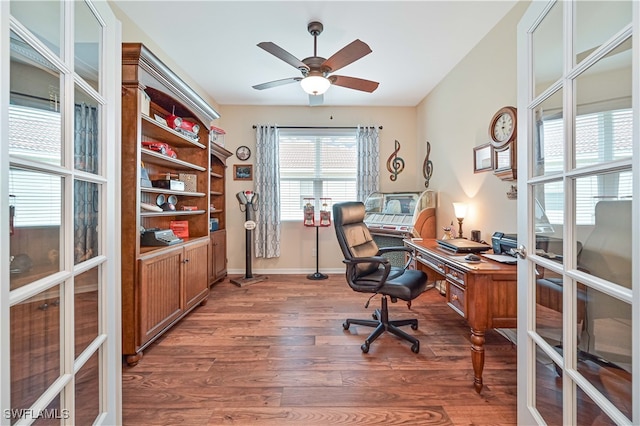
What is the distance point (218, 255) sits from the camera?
3609 mm

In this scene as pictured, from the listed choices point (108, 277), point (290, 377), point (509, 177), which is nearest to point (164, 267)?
point (108, 277)

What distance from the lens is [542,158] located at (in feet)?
3.48

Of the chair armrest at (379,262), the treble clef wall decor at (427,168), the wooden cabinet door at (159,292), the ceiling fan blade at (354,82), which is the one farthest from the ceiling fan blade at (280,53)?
the treble clef wall decor at (427,168)

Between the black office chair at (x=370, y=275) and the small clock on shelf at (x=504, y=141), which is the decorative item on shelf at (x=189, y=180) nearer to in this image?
the black office chair at (x=370, y=275)

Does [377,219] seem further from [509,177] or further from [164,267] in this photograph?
[164,267]

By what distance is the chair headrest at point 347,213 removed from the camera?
2.21m

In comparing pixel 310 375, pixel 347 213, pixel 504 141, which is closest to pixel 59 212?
pixel 310 375

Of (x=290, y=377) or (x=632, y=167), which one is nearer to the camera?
(x=632, y=167)

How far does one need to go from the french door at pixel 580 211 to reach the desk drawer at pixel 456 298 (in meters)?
0.39

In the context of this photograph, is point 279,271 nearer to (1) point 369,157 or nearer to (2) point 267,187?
(2) point 267,187

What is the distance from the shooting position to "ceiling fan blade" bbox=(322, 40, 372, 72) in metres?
1.93

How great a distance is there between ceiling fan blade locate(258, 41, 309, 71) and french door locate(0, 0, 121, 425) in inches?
42.8

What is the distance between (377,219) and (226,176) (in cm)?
245

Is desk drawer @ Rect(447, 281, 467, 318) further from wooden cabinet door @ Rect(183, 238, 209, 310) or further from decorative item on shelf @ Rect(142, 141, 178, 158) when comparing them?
decorative item on shelf @ Rect(142, 141, 178, 158)
